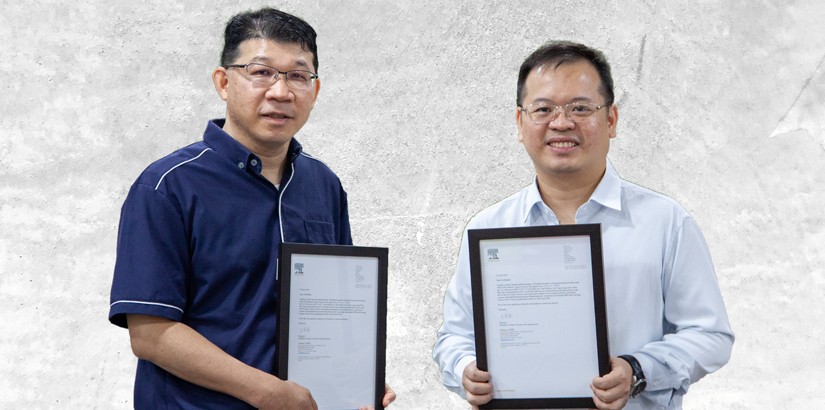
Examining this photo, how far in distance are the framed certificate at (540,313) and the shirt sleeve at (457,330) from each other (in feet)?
0.58

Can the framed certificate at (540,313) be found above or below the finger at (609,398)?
above

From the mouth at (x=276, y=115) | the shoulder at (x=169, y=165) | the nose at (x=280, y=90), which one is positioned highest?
the nose at (x=280, y=90)

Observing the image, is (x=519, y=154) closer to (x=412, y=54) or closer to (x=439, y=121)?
(x=439, y=121)

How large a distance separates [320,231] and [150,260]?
1.54 ft

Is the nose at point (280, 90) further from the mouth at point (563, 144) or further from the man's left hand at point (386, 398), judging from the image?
the man's left hand at point (386, 398)

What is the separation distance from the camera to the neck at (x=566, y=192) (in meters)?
1.98

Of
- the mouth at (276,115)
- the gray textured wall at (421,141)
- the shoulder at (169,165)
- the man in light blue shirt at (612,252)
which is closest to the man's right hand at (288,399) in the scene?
the man in light blue shirt at (612,252)

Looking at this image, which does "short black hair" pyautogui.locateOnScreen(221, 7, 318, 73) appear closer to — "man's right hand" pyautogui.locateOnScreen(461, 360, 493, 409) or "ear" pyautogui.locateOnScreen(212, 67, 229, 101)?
"ear" pyautogui.locateOnScreen(212, 67, 229, 101)

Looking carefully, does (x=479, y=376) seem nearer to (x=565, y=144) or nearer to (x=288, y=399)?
(x=288, y=399)

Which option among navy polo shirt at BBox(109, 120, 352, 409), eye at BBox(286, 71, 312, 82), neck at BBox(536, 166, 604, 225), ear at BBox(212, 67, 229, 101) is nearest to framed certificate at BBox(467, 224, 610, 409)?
neck at BBox(536, 166, 604, 225)

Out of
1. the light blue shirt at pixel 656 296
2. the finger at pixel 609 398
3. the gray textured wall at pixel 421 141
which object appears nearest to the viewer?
the finger at pixel 609 398

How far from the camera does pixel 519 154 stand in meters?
3.91

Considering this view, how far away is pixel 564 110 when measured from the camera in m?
1.93

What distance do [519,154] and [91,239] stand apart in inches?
82.7
